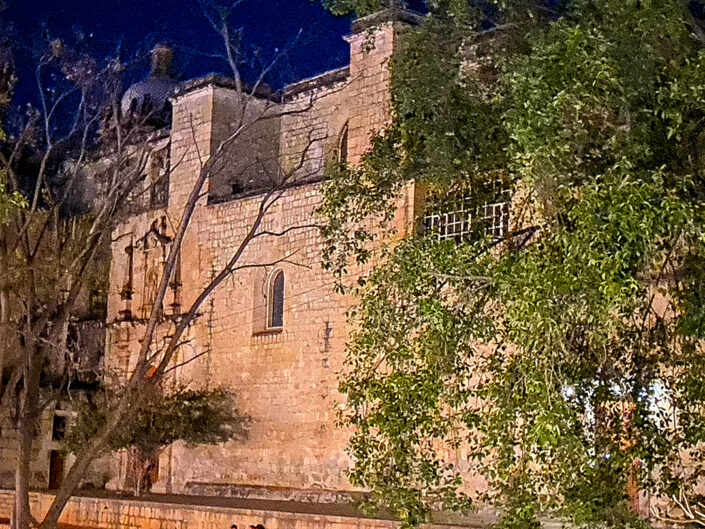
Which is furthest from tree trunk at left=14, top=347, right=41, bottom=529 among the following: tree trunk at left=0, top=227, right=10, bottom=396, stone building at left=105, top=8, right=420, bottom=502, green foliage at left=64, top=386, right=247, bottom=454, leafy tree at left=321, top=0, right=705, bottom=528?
green foliage at left=64, top=386, right=247, bottom=454

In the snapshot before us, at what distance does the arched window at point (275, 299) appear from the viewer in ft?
72.2

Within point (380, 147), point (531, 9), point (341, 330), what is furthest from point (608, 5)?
point (341, 330)

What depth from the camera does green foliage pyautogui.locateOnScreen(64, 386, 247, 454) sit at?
20.9 m

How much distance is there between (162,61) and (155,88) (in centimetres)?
241

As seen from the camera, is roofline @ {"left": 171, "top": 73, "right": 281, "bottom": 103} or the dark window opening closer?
roofline @ {"left": 171, "top": 73, "right": 281, "bottom": 103}

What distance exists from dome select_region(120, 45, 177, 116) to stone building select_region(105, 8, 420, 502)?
7.13 meters

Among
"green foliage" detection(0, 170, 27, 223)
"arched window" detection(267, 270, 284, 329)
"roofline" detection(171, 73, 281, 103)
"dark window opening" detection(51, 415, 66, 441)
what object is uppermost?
"roofline" detection(171, 73, 281, 103)

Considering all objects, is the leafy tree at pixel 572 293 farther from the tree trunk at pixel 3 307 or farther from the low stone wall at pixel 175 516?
the tree trunk at pixel 3 307

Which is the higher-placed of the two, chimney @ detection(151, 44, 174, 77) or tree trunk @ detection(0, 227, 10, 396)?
chimney @ detection(151, 44, 174, 77)

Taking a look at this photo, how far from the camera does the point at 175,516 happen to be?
52.6ft

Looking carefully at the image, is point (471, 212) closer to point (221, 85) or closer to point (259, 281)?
point (259, 281)

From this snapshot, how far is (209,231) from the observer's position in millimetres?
23391

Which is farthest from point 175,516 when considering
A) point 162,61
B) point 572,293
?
point 162,61

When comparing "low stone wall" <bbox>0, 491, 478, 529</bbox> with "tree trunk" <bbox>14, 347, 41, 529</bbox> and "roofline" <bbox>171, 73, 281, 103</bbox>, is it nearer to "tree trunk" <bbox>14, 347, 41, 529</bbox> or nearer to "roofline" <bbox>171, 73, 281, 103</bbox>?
"tree trunk" <bbox>14, 347, 41, 529</bbox>
